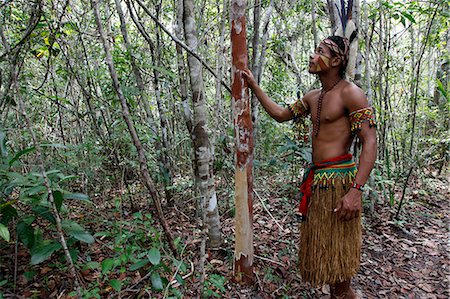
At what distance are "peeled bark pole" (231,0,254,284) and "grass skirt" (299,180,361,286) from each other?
0.46 meters

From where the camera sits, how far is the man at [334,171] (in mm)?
1875

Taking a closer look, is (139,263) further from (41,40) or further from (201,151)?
(41,40)

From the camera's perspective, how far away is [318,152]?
2.10m

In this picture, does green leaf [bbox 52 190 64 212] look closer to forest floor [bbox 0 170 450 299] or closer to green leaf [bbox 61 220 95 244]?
green leaf [bbox 61 220 95 244]

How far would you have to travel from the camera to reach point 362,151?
187cm

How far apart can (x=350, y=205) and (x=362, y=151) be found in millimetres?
341

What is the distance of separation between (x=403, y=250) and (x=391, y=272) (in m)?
0.49

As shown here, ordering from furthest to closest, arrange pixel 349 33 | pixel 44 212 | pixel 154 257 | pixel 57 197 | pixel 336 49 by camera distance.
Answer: pixel 349 33
pixel 336 49
pixel 44 212
pixel 57 197
pixel 154 257

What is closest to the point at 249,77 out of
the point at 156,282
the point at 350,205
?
the point at 350,205

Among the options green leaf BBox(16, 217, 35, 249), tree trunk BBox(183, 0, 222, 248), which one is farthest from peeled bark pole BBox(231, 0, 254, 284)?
green leaf BBox(16, 217, 35, 249)

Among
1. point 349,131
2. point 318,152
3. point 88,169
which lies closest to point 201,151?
point 318,152

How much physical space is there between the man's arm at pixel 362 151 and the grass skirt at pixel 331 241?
13 cm

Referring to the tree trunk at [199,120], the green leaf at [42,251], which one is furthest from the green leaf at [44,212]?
the tree trunk at [199,120]

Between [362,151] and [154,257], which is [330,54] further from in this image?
[154,257]
